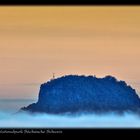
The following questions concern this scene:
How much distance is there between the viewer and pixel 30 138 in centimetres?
3828

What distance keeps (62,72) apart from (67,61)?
69mm

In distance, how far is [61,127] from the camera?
3831 centimetres

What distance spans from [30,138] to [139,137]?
618 millimetres

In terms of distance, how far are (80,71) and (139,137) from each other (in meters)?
0.50

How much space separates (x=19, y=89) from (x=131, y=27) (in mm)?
726

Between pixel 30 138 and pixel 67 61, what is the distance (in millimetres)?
488

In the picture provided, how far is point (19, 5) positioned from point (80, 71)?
1.67 ft

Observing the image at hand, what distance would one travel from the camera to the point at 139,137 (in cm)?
3831

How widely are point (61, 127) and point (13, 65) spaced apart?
446 millimetres

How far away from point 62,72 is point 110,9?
0.45m

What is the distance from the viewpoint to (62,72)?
38344 millimetres

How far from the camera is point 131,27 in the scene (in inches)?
1510

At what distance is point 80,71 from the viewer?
38344 mm
